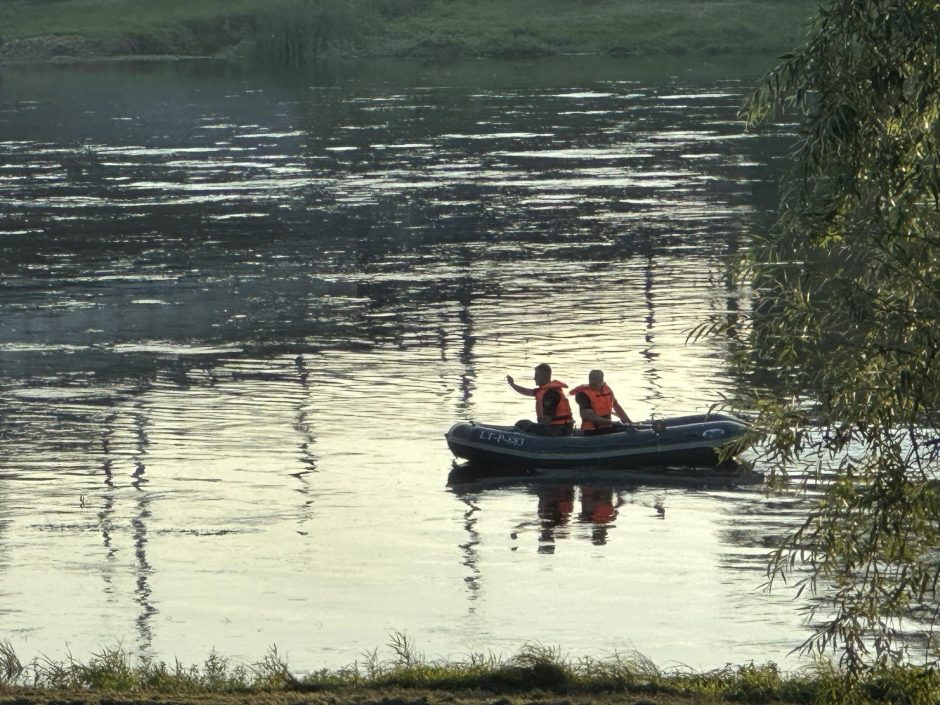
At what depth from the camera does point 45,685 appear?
1493 cm

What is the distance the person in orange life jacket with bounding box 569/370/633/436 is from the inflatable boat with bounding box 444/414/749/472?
23cm

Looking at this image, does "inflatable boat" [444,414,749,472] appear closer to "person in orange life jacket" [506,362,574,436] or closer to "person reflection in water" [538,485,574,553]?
"person in orange life jacket" [506,362,574,436]

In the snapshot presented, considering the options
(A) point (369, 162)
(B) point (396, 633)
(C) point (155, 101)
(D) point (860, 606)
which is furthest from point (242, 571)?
(C) point (155, 101)

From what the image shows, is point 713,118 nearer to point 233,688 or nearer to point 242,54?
point 242,54

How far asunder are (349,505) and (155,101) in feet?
228

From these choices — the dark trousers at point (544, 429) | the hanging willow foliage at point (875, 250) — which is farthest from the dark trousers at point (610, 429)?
the hanging willow foliage at point (875, 250)

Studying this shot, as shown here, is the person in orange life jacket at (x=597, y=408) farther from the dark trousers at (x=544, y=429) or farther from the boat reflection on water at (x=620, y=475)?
the boat reflection on water at (x=620, y=475)

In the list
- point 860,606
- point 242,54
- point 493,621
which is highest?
point 242,54

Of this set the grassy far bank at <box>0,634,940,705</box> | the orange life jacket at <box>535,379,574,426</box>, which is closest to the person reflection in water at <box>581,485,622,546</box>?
the orange life jacket at <box>535,379,574,426</box>

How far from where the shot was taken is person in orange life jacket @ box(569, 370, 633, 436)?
2503 cm

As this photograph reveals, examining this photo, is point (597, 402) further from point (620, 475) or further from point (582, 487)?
point (582, 487)

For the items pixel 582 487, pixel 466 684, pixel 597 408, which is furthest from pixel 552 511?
pixel 466 684

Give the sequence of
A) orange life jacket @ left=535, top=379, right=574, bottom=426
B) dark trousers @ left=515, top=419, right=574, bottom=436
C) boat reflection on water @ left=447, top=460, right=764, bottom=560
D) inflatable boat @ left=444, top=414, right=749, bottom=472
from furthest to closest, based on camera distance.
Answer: orange life jacket @ left=535, top=379, right=574, bottom=426 < dark trousers @ left=515, top=419, right=574, bottom=436 < inflatable boat @ left=444, top=414, right=749, bottom=472 < boat reflection on water @ left=447, top=460, right=764, bottom=560

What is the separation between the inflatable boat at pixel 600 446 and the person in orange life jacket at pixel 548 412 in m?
0.27
